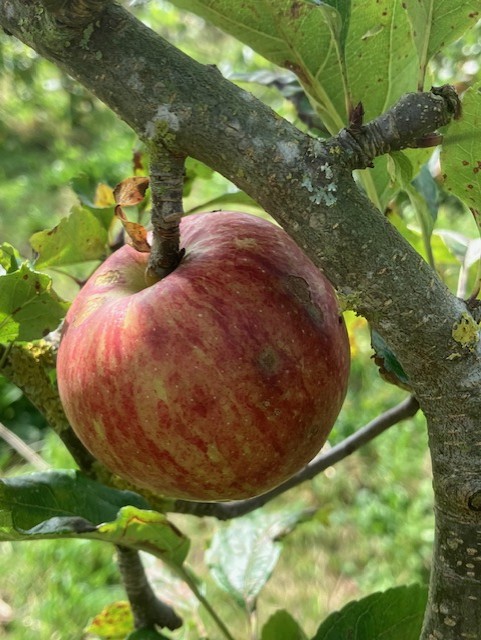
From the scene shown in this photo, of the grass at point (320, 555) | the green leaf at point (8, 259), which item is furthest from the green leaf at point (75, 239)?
the grass at point (320, 555)

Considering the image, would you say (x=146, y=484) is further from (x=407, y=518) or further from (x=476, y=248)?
(x=407, y=518)

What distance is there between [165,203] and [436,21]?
232 mm

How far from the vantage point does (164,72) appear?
43cm

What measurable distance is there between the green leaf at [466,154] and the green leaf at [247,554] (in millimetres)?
529

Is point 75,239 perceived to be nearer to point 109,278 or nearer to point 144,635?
point 109,278

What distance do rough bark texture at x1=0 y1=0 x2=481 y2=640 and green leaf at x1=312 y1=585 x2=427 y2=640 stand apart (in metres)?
0.27

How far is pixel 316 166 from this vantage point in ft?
1.34

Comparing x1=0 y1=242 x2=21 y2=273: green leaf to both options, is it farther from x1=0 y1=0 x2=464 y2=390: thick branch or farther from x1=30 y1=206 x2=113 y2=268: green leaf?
x1=0 y1=0 x2=464 y2=390: thick branch

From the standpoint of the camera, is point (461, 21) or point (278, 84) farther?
point (278, 84)

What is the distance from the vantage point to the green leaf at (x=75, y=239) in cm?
67

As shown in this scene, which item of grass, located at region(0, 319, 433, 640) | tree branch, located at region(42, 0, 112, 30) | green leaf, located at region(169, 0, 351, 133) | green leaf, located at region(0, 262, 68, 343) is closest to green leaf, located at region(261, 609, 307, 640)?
green leaf, located at region(0, 262, 68, 343)

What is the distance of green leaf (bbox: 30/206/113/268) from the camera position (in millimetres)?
674

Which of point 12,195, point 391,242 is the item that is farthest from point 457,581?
point 12,195

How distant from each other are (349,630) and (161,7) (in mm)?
3927
